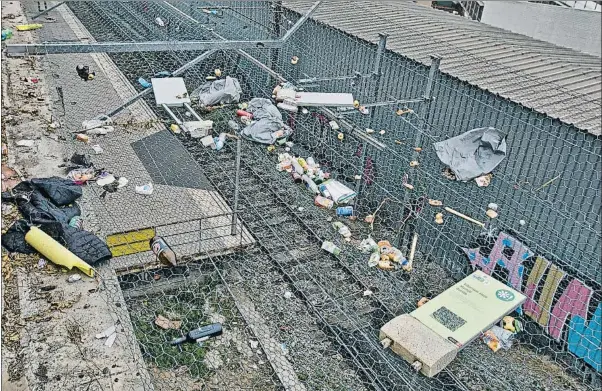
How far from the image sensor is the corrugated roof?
4.36 meters

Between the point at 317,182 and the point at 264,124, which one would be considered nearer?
the point at 317,182

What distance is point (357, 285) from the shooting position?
452cm

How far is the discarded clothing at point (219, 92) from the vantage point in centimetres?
625

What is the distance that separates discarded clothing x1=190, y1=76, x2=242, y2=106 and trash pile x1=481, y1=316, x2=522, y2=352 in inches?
155

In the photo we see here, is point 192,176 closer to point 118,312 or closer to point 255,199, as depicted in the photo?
point 255,199

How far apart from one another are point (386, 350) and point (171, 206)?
244cm

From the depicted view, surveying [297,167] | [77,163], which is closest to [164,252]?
[77,163]

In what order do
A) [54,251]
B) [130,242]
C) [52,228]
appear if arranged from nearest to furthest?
[54,251] < [52,228] < [130,242]

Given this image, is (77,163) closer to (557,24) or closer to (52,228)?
(52,228)

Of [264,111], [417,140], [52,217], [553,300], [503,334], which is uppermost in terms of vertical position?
[417,140]

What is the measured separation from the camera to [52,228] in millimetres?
3945

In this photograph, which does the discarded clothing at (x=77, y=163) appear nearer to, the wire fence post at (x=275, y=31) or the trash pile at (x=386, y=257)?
the wire fence post at (x=275, y=31)

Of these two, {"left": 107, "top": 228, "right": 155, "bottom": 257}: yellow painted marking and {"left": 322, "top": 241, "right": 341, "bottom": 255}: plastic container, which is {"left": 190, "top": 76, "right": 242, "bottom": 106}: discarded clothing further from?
{"left": 322, "top": 241, "right": 341, "bottom": 255}: plastic container

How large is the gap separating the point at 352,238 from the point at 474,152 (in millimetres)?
1347
